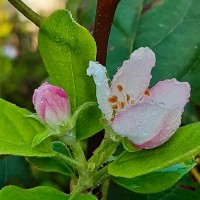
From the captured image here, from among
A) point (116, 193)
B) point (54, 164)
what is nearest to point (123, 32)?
point (116, 193)

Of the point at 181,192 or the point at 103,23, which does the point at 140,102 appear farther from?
the point at 181,192

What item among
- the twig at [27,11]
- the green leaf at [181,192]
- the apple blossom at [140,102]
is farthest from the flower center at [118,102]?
the green leaf at [181,192]

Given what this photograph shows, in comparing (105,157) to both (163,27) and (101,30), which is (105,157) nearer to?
(101,30)

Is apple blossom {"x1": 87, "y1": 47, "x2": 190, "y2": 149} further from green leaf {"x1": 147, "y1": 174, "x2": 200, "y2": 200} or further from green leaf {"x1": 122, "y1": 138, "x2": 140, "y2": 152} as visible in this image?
green leaf {"x1": 147, "y1": 174, "x2": 200, "y2": 200}

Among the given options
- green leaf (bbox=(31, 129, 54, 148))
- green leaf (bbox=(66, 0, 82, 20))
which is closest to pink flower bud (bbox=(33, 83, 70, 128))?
green leaf (bbox=(31, 129, 54, 148))

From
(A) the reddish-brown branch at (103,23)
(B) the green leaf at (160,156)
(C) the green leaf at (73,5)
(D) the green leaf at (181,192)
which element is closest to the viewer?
(B) the green leaf at (160,156)

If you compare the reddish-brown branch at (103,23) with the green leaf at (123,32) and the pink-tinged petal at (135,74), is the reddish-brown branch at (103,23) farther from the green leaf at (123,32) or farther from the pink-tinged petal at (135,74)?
the green leaf at (123,32)
